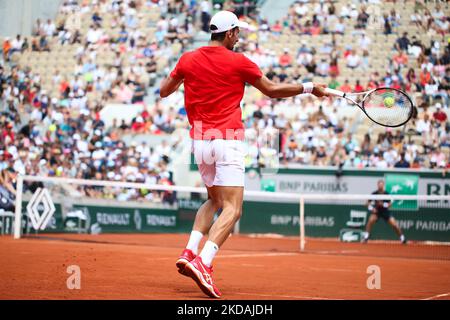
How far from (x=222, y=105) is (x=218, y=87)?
16cm

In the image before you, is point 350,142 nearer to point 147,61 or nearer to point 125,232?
point 125,232

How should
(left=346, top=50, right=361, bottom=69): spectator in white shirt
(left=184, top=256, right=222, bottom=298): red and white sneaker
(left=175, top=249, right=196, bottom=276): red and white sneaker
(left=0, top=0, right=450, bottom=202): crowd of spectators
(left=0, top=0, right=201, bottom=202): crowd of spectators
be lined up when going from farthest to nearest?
(left=346, top=50, right=361, bottom=69): spectator in white shirt
(left=0, top=0, right=201, bottom=202): crowd of spectators
(left=0, top=0, right=450, bottom=202): crowd of spectators
(left=175, top=249, right=196, bottom=276): red and white sneaker
(left=184, top=256, right=222, bottom=298): red and white sneaker

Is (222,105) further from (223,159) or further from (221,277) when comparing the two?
(221,277)

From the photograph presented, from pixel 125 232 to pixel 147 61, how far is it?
9.26m

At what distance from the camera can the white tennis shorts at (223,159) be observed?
765 centimetres

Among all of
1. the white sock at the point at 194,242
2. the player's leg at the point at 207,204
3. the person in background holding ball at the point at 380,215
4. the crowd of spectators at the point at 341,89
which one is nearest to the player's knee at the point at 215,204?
the player's leg at the point at 207,204

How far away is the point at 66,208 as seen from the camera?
1917cm

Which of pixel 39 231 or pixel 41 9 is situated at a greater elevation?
pixel 41 9

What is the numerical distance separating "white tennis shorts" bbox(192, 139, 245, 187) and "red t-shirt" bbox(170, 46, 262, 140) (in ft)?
0.19

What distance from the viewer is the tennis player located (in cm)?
765

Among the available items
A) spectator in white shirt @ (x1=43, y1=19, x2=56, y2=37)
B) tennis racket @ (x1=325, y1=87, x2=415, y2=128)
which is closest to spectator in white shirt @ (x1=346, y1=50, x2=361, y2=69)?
spectator in white shirt @ (x1=43, y1=19, x2=56, y2=37)

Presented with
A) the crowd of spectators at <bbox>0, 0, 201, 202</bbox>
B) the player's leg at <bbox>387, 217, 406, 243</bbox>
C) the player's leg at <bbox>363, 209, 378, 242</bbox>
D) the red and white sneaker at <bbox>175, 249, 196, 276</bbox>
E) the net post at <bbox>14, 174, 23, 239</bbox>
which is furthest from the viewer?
the crowd of spectators at <bbox>0, 0, 201, 202</bbox>

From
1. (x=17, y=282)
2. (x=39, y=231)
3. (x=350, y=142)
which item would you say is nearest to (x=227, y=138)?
(x=17, y=282)

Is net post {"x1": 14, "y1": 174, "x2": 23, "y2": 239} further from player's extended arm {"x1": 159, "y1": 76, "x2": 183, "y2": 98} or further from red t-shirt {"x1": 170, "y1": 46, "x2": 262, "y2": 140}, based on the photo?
red t-shirt {"x1": 170, "y1": 46, "x2": 262, "y2": 140}
